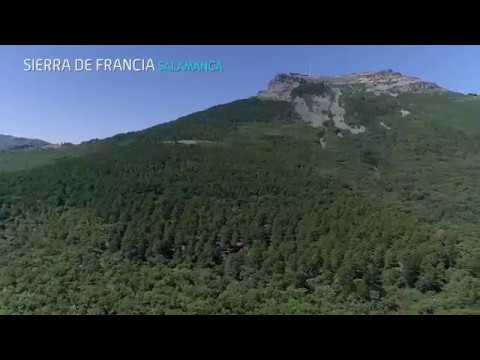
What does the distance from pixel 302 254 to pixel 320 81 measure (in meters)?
5.75

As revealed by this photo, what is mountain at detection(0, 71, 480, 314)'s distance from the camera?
18.0 ft

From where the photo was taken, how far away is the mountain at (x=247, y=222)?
5500 millimetres

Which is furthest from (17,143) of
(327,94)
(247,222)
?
(327,94)

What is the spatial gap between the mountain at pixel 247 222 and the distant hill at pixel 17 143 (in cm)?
77

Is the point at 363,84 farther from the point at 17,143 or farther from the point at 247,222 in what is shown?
the point at 17,143

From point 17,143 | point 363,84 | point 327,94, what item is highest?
point 363,84

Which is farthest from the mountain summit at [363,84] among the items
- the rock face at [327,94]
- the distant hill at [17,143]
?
the distant hill at [17,143]

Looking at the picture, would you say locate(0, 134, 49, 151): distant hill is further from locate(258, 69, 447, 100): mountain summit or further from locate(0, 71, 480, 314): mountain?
locate(258, 69, 447, 100): mountain summit

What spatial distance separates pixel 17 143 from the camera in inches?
281

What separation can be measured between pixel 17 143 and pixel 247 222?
12.8ft

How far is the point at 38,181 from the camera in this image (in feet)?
27.2

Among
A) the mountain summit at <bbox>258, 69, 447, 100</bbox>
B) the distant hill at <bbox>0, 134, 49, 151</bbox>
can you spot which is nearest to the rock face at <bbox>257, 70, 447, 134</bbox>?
the mountain summit at <bbox>258, 69, 447, 100</bbox>

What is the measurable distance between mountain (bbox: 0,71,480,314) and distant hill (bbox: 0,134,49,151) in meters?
0.77
